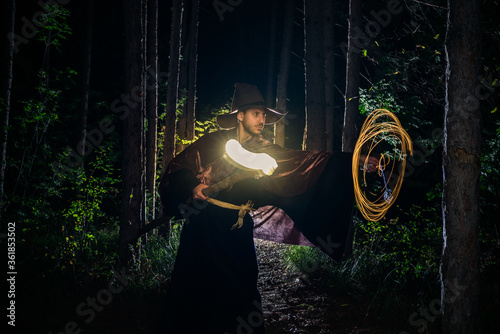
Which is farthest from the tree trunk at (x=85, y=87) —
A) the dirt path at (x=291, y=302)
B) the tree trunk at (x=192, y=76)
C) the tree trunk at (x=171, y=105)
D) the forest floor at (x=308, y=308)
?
the forest floor at (x=308, y=308)

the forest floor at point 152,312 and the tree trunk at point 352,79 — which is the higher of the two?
the tree trunk at point 352,79

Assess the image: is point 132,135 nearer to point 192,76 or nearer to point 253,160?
point 253,160

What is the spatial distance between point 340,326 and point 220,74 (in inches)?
889

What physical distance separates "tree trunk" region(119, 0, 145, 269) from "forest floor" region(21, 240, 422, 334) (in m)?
0.76

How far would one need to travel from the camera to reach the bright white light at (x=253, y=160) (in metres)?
3.02

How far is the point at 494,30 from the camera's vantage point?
4336mm

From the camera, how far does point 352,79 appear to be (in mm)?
7949

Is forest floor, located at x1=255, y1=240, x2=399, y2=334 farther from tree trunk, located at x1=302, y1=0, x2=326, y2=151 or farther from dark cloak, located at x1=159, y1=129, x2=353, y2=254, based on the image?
tree trunk, located at x1=302, y1=0, x2=326, y2=151

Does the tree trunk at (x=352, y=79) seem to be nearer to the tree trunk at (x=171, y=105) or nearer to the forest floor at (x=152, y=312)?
the forest floor at (x=152, y=312)

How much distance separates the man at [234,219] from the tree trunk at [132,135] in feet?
6.38

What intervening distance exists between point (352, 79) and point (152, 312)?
22.6 ft

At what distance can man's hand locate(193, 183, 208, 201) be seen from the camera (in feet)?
10.6

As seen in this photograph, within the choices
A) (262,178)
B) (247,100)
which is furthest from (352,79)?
(262,178)

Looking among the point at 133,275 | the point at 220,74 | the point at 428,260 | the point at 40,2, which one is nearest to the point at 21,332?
the point at 133,275
